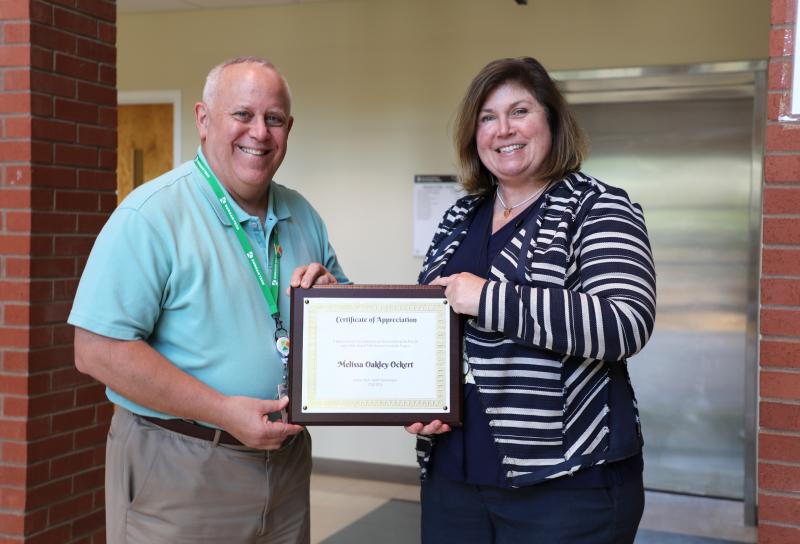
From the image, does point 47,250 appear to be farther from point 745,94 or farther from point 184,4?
point 745,94

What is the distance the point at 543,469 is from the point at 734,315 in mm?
3711

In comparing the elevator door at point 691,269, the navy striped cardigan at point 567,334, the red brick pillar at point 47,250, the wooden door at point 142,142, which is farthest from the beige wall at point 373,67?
the navy striped cardigan at point 567,334

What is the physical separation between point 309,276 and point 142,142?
4616 millimetres

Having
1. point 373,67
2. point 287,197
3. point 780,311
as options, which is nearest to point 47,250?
point 287,197

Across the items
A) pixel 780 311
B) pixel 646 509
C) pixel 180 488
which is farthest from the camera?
pixel 646 509

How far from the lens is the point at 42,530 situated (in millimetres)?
3141

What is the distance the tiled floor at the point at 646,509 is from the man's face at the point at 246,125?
2.88 m

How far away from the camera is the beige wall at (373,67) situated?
16.9 ft

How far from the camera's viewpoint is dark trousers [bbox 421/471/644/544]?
1819 millimetres

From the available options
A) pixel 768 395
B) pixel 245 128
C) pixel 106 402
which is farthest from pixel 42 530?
pixel 768 395

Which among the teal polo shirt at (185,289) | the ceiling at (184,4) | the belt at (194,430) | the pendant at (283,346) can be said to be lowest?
the belt at (194,430)

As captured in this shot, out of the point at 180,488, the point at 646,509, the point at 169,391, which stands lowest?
the point at 646,509

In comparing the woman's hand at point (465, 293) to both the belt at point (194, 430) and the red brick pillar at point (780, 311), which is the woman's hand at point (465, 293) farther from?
the red brick pillar at point (780, 311)

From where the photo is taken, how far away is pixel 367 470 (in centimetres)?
570
